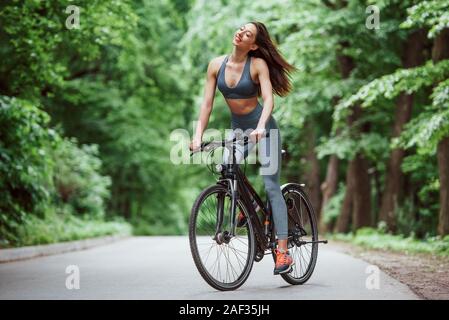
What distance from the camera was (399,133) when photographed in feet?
61.4

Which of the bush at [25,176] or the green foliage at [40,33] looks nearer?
the bush at [25,176]

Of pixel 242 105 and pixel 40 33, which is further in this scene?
pixel 40 33

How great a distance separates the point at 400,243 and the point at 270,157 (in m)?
8.89

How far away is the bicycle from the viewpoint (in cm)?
664

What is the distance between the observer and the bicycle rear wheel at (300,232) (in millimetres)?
7707

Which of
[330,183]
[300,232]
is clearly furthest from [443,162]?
[330,183]

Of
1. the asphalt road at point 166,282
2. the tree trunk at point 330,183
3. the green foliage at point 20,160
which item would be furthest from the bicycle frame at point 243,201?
the tree trunk at point 330,183

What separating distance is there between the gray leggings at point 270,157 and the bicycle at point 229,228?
0.11 m

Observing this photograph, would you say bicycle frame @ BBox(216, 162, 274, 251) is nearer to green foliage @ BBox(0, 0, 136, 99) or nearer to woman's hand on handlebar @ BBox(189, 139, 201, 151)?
woman's hand on handlebar @ BBox(189, 139, 201, 151)

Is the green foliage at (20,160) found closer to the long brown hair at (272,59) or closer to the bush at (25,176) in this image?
the bush at (25,176)

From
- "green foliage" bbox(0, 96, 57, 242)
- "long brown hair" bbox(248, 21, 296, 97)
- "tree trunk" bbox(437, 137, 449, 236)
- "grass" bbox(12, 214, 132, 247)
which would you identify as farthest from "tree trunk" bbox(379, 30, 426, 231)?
"long brown hair" bbox(248, 21, 296, 97)

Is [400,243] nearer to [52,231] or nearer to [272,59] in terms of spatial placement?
[52,231]

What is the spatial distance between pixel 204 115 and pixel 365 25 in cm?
1143

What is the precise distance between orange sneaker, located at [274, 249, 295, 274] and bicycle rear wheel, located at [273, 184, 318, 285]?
29 cm
